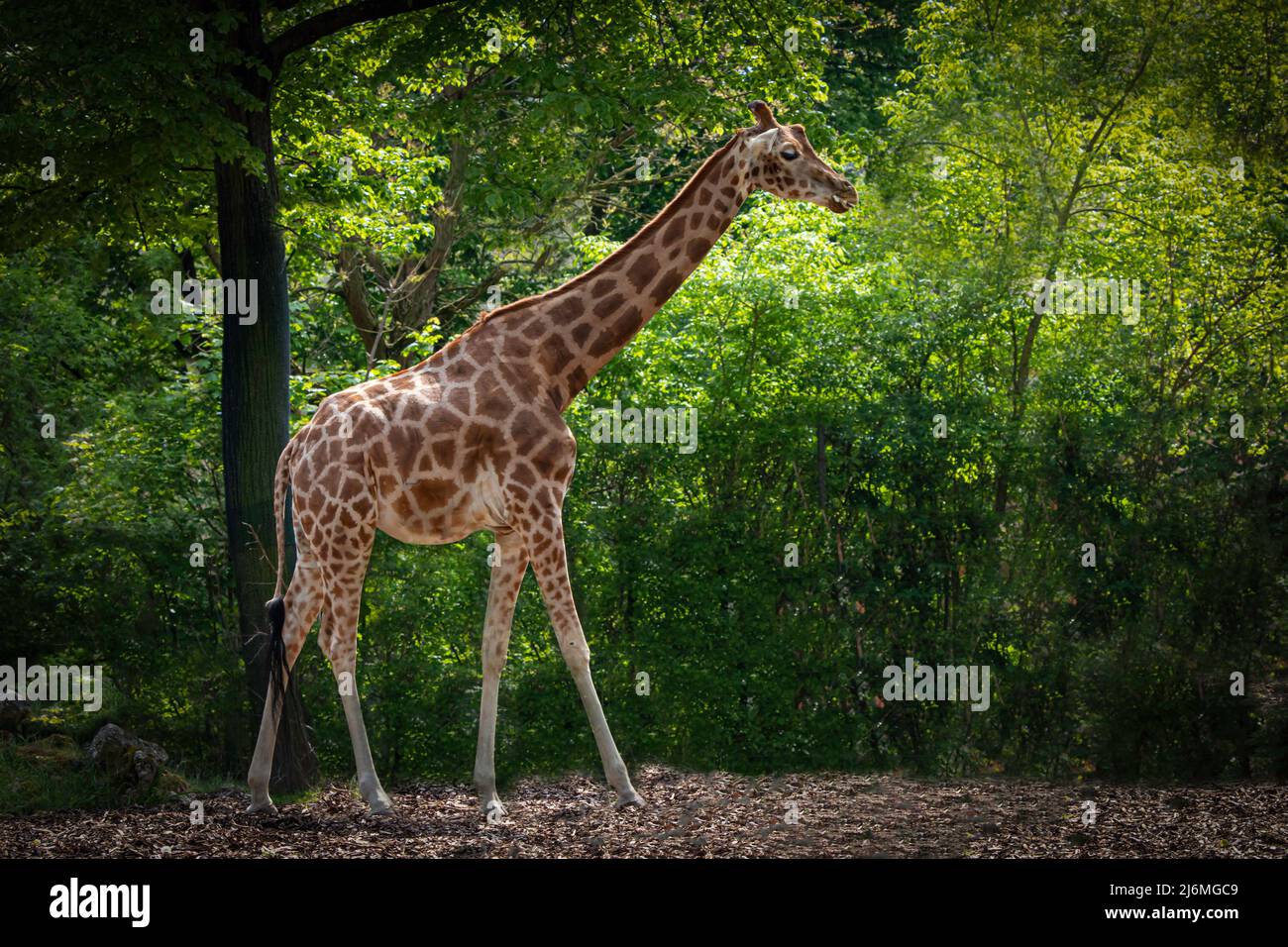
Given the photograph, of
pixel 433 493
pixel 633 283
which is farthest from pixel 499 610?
pixel 633 283

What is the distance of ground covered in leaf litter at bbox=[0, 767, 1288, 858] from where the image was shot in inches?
318

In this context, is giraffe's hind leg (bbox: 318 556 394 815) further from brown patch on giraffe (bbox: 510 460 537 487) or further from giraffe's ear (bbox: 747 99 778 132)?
giraffe's ear (bbox: 747 99 778 132)

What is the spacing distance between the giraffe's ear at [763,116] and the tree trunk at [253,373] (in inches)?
145

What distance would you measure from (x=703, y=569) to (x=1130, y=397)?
377 cm

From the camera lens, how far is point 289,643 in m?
9.41

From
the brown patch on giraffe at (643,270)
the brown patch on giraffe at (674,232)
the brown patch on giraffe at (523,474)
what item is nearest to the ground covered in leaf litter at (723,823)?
the brown patch on giraffe at (523,474)

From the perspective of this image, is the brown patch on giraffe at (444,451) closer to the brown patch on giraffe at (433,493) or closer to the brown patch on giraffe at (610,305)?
the brown patch on giraffe at (433,493)

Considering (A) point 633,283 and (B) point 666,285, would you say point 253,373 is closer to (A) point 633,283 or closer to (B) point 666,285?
(A) point 633,283

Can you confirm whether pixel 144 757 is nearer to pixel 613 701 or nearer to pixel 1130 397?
pixel 613 701

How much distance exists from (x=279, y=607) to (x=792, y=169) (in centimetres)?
443

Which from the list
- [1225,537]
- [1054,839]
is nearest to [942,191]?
[1225,537]

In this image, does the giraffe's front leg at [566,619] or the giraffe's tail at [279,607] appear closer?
the giraffe's front leg at [566,619]

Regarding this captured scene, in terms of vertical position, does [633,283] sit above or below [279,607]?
above

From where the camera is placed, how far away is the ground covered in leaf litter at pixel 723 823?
8.08 metres
